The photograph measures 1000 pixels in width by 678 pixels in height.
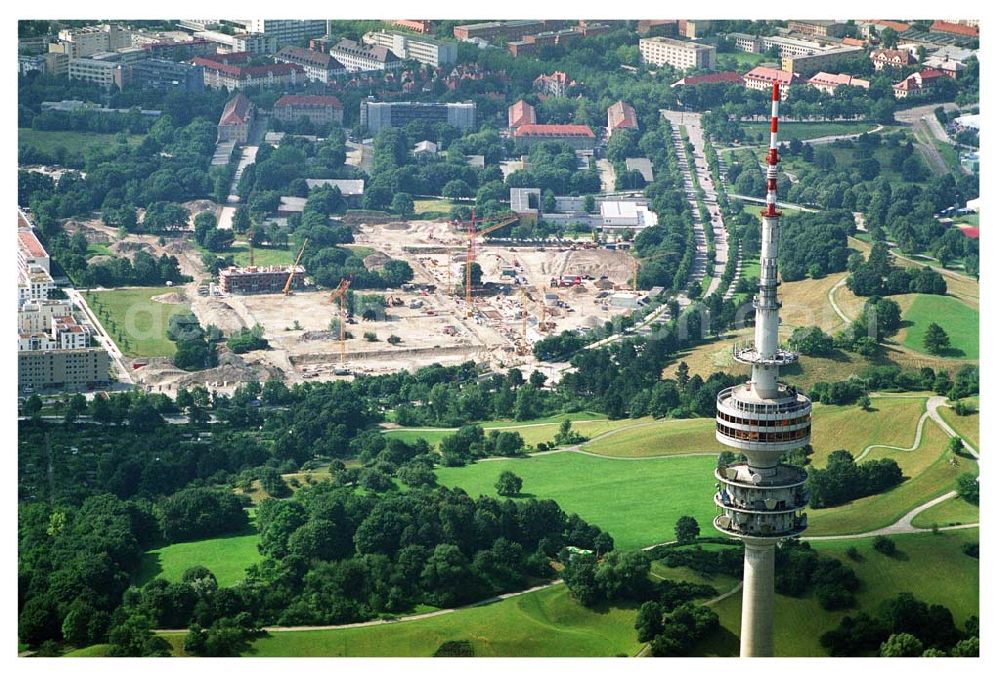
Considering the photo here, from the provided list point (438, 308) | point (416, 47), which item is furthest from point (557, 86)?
point (438, 308)

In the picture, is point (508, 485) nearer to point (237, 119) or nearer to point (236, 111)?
point (237, 119)

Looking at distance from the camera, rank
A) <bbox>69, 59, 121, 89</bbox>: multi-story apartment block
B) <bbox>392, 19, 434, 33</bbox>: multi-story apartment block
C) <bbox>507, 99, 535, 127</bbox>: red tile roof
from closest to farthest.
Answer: <bbox>69, 59, 121, 89</bbox>: multi-story apartment block → <bbox>507, 99, 535, 127</bbox>: red tile roof → <bbox>392, 19, 434, 33</bbox>: multi-story apartment block

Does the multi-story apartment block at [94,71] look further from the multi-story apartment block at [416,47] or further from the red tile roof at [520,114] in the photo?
the red tile roof at [520,114]

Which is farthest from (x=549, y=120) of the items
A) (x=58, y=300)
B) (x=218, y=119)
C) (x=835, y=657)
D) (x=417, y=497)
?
(x=835, y=657)

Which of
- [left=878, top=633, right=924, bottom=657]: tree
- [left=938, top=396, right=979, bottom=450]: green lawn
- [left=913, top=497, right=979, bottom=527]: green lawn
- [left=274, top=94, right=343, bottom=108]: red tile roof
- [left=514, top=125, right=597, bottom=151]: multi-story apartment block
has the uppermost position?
[left=274, top=94, right=343, bottom=108]: red tile roof

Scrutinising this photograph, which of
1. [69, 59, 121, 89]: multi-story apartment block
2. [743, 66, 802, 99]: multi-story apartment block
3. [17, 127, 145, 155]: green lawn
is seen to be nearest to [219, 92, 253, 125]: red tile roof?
[17, 127, 145, 155]: green lawn

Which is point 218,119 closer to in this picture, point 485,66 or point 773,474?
point 485,66

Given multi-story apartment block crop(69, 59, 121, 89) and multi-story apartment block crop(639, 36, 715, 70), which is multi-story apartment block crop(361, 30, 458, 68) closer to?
multi-story apartment block crop(639, 36, 715, 70)
